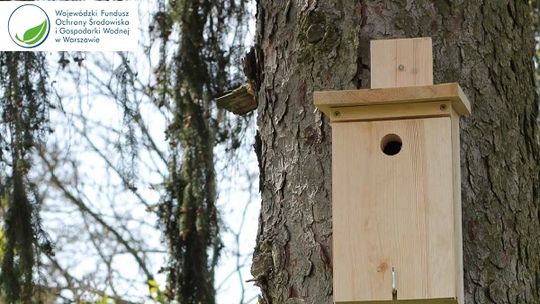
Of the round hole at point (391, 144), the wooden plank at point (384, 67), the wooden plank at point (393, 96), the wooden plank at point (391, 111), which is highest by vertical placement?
the wooden plank at point (384, 67)

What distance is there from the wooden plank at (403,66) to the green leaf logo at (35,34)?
6.21ft

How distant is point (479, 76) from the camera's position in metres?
2.60

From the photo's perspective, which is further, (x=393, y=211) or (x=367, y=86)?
(x=367, y=86)

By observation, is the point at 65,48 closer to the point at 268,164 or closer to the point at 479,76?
the point at 268,164

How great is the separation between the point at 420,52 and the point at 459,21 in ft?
0.81

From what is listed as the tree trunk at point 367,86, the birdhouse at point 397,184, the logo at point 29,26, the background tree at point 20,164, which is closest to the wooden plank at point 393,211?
the birdhouse at point 397,184

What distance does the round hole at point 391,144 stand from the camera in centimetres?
238

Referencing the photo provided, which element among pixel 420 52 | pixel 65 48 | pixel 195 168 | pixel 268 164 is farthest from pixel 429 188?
pixel 65 48

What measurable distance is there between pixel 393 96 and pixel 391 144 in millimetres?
122

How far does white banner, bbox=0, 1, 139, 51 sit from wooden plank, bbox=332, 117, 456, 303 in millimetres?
1704

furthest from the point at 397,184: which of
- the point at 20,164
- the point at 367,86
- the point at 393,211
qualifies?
the point at 20,164

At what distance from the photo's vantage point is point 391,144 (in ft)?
7.93

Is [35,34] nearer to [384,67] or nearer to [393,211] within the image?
[384,67]

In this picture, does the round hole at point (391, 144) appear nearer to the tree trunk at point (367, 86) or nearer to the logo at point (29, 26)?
the tree trunk at point (367, 86)
